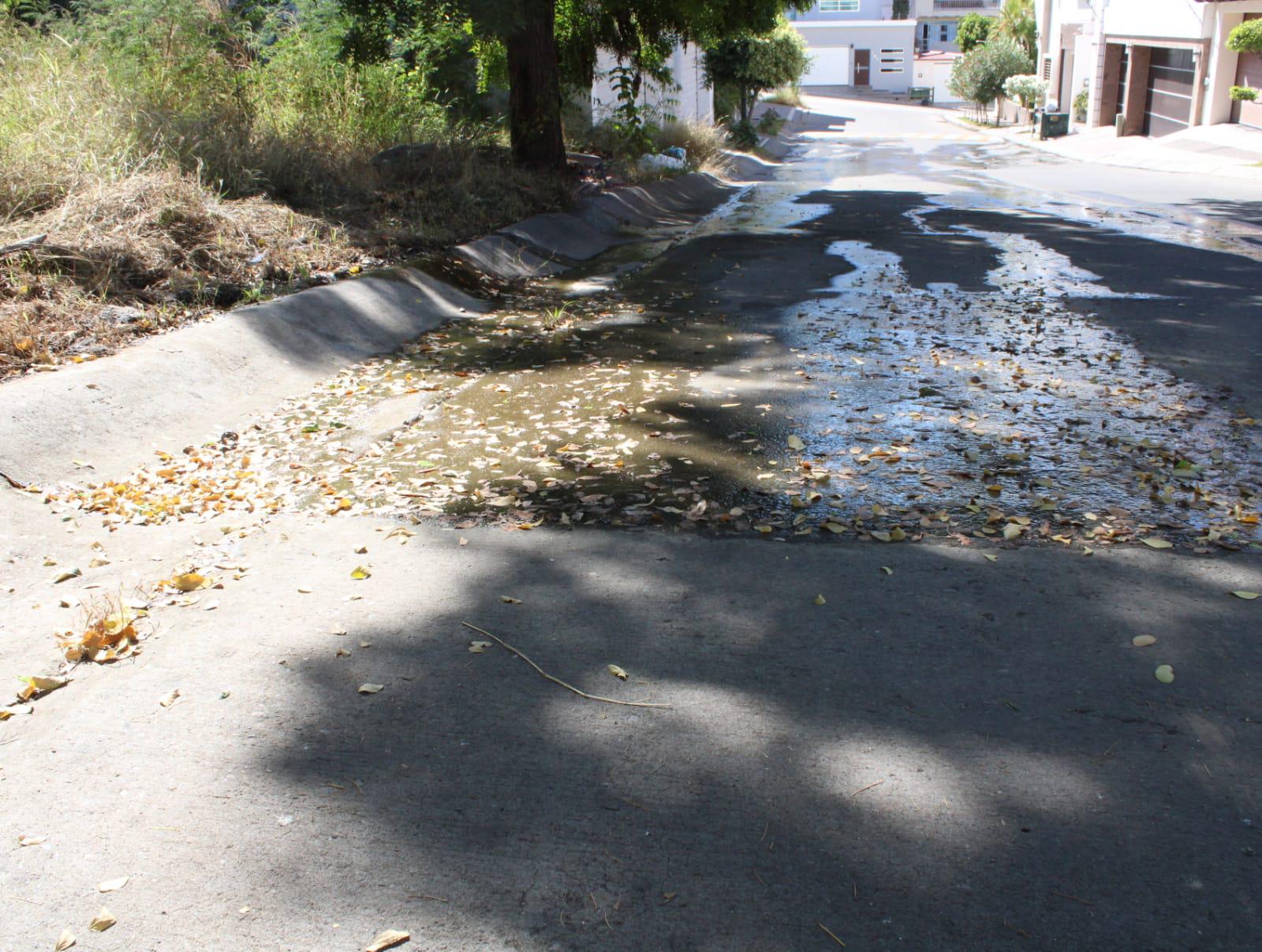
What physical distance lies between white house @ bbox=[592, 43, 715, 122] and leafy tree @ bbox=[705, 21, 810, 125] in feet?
1.76

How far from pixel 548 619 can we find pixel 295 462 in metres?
2.41

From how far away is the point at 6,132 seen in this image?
8258 mm

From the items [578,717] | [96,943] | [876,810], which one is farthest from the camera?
[578,717]

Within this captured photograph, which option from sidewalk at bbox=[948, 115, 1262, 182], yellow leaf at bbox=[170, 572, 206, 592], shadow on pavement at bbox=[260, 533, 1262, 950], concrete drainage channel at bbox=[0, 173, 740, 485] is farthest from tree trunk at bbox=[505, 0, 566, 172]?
sidewalk at bbox=[948, 115, 1262, 182]

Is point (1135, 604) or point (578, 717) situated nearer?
point (578, 717)

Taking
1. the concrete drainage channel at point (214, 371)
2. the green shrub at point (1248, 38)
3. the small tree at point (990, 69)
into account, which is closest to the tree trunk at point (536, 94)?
the concrete drainage channel at point (214, 371)

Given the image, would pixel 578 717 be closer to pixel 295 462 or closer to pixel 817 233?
pixel 295 462

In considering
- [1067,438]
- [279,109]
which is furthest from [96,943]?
[279,109]

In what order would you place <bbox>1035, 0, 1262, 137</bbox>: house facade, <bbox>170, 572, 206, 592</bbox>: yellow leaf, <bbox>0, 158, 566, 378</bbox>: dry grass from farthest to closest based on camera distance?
<bbox>1035, 0, 1262, 137</bbox>: house facade < <bbox>0, 158, 566, 378</bbox>: dry grass < <bbox>170, 572, 206, 592</bbox>: yellow leaf

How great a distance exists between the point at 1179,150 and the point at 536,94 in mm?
21553

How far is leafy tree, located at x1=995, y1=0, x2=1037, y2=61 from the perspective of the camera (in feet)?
166

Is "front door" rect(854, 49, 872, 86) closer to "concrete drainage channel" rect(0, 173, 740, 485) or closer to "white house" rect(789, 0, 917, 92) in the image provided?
"white house" rect(789, 0, 917, 92)

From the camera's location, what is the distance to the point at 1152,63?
3597 cm

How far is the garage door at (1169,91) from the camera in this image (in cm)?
3222
